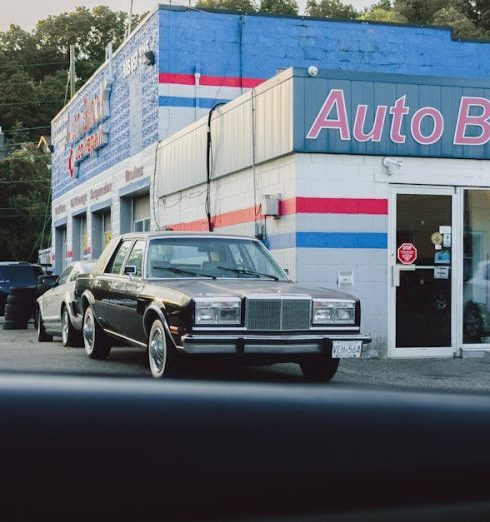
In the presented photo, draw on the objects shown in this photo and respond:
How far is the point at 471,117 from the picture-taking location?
13523mm

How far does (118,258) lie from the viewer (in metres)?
11.7

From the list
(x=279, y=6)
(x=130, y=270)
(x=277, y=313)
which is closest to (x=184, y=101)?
(x=130, y=270)

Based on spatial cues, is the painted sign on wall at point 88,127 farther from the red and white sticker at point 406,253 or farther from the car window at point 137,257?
the car window at point 137,257

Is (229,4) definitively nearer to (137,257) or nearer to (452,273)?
(452,273)

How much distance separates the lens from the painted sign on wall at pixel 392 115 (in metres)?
13.1

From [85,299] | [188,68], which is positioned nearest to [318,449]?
[85,299]

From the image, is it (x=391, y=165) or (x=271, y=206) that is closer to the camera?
(x=391, y=165)

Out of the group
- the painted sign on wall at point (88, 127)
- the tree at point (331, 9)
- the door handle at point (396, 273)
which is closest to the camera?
the door handle at point (396, 273)

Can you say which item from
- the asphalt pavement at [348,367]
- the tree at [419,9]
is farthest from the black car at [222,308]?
the tree at [419,9]

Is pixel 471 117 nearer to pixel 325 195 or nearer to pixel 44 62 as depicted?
pixel 325 195

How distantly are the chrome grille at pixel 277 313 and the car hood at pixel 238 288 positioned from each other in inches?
3.3

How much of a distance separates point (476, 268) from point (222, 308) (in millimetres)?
6004

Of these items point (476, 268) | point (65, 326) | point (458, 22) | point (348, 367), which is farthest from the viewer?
point (458, 22)

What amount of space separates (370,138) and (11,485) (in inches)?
505
